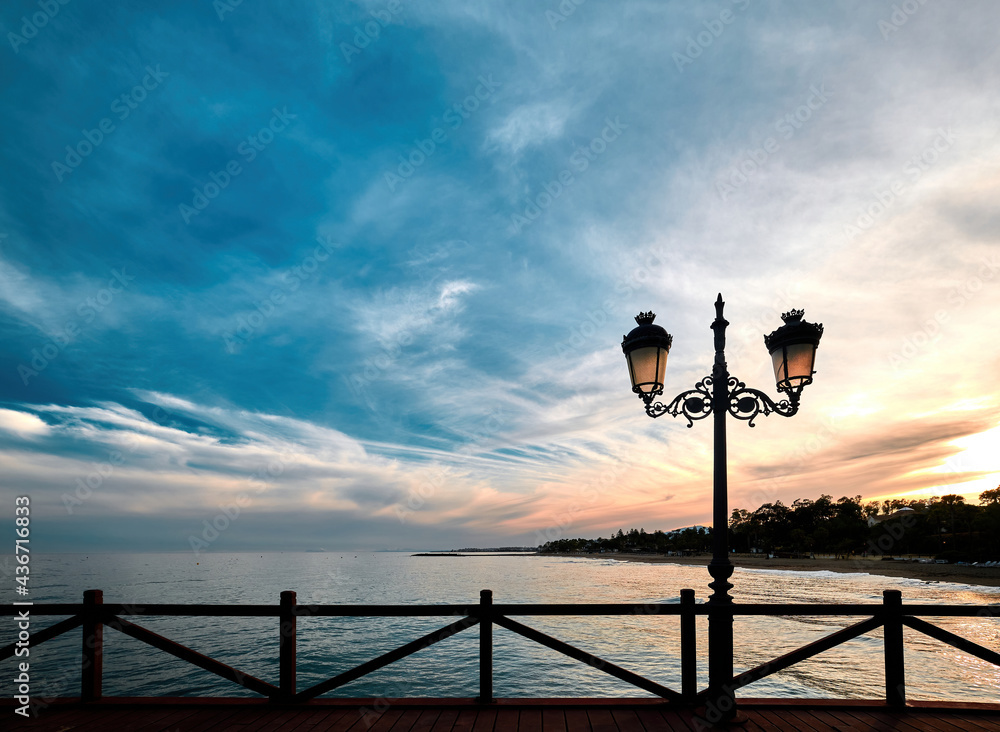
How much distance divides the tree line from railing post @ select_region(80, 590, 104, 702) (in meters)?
99.5

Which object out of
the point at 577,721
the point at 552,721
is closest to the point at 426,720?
the point at 552,721

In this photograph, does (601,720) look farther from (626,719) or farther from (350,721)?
(350,721)

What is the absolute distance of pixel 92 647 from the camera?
5.60 meters

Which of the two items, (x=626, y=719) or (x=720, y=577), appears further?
(x=720, y=577)

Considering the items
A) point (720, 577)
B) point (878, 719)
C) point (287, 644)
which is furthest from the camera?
point (287, 644)

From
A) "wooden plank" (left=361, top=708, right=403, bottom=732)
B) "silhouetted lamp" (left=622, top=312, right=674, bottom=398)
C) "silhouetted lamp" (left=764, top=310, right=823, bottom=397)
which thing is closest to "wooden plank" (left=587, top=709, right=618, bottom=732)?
"wooden plank" (left=361, top=708, right=403, bottom=732)

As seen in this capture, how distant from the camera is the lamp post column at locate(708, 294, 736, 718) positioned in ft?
17.0

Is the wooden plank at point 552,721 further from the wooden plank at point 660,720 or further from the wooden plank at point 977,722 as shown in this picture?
the wooden plank at point 977,722

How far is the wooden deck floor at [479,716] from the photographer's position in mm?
4941

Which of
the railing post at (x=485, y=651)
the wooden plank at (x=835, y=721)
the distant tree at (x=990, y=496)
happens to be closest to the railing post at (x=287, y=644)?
the railing post at (x=485, y=651)

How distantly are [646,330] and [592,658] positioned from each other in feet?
11.1

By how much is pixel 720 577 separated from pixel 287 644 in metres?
4.43

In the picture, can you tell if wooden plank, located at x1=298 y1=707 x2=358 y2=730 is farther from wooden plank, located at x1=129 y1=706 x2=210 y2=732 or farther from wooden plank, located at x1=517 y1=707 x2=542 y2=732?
wooden plank, located at x1=517 y1=707 x2=542 y2=732

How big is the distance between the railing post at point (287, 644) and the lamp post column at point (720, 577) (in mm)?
4064
